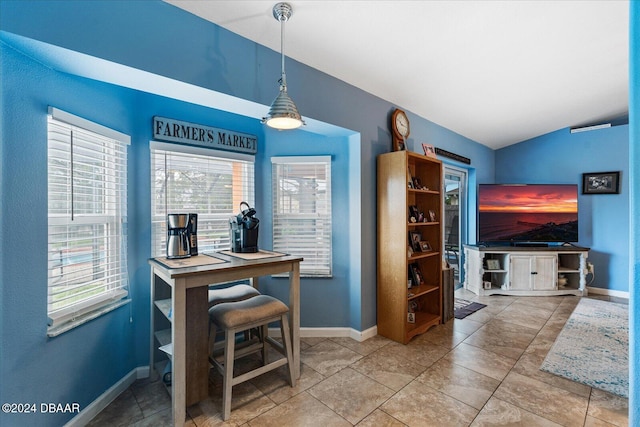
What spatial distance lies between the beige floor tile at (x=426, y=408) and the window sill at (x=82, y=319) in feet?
6.50

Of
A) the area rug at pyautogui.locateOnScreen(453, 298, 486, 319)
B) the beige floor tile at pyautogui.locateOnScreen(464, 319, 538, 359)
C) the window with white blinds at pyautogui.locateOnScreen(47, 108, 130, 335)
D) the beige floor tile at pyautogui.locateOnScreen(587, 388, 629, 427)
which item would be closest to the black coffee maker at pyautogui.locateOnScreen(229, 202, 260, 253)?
the window with white blinds at pyautogui.locateOnScreen(47, 108, 130, 335)

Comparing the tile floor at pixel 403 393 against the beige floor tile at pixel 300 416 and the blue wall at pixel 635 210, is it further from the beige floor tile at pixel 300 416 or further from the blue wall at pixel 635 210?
the blue wall at pixel 635 210

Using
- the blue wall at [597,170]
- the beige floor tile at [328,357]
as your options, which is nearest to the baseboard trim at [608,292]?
the blue wall at [597,170]

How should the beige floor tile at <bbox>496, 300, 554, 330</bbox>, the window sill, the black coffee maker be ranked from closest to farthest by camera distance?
1. the window sill
2. the black coffee maker
3. the beige floor tile at <bbox>496, 300, 554, 330</bbox>

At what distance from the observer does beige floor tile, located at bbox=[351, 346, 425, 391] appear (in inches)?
86.3

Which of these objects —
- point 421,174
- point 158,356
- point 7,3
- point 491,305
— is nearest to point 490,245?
point 491,305

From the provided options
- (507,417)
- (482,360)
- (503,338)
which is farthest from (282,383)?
(503,338)

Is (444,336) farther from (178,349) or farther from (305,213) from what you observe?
(178,349)

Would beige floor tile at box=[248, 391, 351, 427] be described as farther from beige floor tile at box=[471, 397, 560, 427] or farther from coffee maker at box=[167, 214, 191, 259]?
coffee maker at box=[167, 214, 191, 259]

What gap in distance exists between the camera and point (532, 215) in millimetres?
4699

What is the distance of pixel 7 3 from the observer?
128 cm

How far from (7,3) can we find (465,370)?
3.61 meters

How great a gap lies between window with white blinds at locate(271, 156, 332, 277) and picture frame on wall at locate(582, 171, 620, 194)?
4710mm

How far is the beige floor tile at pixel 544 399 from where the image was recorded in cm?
182
